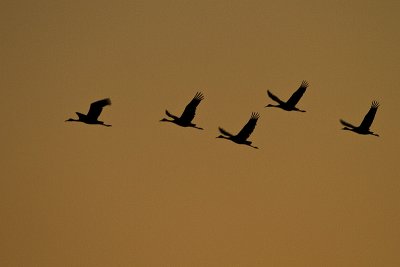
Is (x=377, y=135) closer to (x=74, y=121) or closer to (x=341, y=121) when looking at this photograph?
(x=341, y=121)

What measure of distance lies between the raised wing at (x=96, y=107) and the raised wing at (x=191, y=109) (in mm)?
4999

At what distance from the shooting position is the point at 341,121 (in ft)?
402

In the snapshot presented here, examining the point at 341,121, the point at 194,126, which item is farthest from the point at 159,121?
the point at 341,121

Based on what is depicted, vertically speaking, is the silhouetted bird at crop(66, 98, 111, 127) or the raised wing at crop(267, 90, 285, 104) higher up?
the raised wing at crop(267, 90, 285, 104)

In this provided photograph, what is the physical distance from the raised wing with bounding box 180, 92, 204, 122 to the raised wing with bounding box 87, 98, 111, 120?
4999 millimetres

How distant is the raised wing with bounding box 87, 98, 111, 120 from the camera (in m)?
120

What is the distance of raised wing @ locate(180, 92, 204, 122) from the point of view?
392ft

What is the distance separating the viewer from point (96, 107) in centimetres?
11988

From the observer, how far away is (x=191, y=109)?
120m

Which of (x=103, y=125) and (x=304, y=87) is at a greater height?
(x=304, y=87)

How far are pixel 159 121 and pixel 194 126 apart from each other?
400 cm

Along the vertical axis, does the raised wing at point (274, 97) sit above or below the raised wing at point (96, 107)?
above

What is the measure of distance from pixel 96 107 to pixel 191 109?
603cm

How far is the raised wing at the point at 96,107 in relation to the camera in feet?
393
